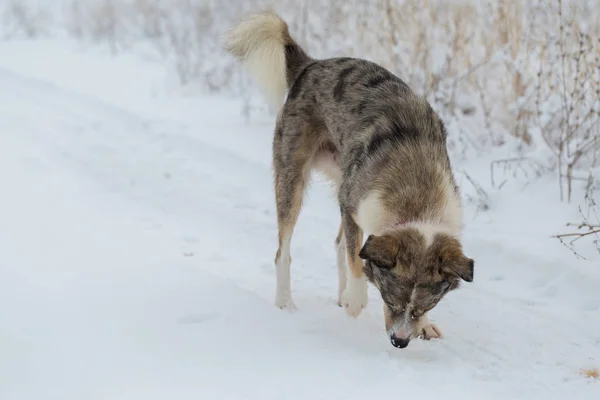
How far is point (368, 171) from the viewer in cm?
372

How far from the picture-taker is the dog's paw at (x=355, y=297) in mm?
3854

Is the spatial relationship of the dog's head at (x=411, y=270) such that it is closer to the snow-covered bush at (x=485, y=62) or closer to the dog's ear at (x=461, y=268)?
the dog's ear at (x=461, y=268)

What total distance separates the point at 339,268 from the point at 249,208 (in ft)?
5.14

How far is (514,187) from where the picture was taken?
5594mm

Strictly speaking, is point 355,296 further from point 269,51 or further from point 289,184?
point 269,51

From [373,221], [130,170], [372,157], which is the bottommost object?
[130,170]

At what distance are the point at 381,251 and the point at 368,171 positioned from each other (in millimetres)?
806

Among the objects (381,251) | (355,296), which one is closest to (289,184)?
(355,296)

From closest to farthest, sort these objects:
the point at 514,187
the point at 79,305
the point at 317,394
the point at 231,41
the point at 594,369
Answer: the point at 317,394 → the point at 594,369 → the point at 79,305 → the point at 231,41 → the point at 514,187

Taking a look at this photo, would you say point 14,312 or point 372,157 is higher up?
point 372,157

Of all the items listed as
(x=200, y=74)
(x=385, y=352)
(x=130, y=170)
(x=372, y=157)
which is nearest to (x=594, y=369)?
(x=385, y=352)

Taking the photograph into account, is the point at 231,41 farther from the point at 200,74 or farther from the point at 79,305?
the point at 200,74

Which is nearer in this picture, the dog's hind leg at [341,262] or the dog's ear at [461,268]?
the dog's ear at [461,268]

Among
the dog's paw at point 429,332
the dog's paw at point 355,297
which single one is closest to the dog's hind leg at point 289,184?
the dog's paw at point 355,297
